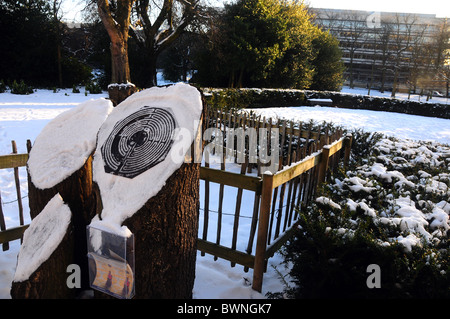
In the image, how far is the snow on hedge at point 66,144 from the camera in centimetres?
233

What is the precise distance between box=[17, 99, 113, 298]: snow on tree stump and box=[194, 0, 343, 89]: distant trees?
14.7 meters

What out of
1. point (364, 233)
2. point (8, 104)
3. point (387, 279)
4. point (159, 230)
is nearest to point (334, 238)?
point (364, 233)


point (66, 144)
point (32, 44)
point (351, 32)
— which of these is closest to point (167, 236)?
point (66, 144)

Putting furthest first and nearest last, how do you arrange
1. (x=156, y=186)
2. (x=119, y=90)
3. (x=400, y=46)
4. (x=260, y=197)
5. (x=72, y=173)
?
(x=400, y=46) → (x=119, y=90) → (x=260, y=197) → (x=72, y=173) → (x=156, y=186)

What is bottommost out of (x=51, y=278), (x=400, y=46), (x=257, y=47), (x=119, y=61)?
(x=51, y=278)

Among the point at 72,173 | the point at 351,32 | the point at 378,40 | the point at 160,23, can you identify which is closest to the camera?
the point at 72,173

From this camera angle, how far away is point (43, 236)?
2.23m

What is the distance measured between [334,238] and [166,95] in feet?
5.54

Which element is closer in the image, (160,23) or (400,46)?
(160,23)

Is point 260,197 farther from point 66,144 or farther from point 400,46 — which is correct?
point 400,46

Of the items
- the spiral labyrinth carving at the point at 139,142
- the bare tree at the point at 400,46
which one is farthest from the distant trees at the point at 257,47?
the bare tree at the point at 400,46

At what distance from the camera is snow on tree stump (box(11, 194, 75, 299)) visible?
6.96 feet

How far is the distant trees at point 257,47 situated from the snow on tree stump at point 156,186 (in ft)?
48.8

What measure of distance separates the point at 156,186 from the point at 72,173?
0.82 m
